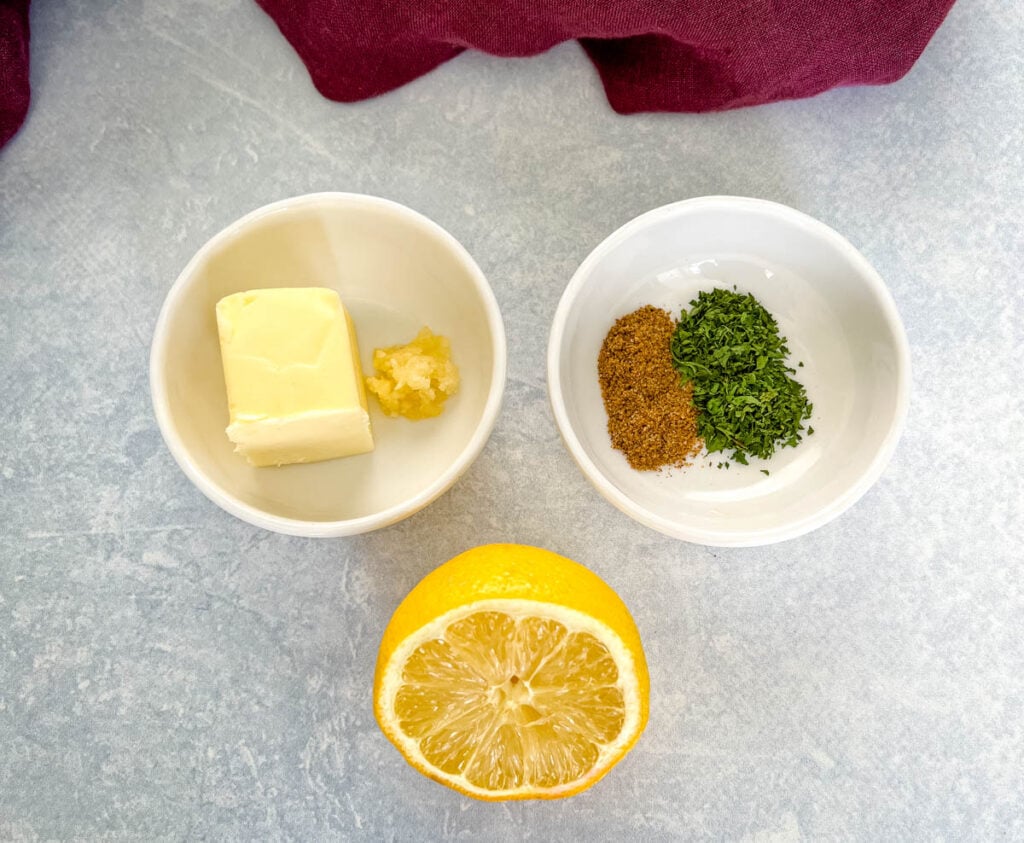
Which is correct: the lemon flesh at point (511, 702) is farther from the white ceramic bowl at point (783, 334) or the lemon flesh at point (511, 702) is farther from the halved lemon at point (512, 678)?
the white ceramic bowl at point (783, 334)

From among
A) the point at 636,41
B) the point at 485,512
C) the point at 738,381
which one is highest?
the point at 636,41

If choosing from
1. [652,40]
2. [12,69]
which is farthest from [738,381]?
[12,69]

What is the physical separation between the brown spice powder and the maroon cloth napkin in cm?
90

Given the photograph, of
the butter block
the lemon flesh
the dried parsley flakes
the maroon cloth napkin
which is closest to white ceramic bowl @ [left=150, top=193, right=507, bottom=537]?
the butter block

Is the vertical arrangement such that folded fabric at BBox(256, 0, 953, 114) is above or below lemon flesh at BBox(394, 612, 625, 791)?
above

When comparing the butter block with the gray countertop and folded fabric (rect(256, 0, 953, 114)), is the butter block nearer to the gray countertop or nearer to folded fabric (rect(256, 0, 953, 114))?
the gray countertop

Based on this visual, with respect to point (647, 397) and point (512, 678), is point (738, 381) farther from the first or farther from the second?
point (512, 678)

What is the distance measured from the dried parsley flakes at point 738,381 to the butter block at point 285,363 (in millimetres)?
458

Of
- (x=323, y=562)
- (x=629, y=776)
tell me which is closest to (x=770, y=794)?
(x=629, y=776)

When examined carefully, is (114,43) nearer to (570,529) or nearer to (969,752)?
(570,529)

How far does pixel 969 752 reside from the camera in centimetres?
121

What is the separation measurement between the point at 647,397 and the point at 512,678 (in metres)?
0.41

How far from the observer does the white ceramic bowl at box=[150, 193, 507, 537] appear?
104cm

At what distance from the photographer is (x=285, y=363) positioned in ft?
3.37
